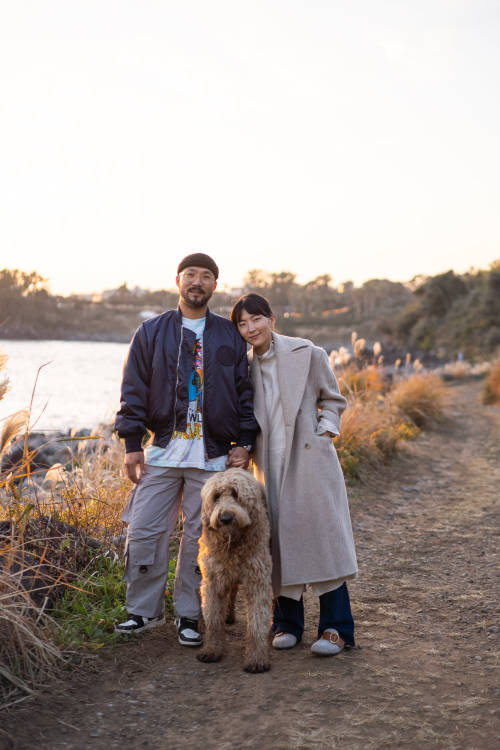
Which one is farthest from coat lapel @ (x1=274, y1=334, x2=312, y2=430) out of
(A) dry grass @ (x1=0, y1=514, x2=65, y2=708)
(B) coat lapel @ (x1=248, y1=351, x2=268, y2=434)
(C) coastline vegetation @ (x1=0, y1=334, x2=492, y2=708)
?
(A) dry grass @ (x1=0, y1=514, x2=65, y2=708)

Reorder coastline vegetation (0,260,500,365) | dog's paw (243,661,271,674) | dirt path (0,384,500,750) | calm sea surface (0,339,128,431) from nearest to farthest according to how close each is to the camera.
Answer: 1. dirt path (0,384,500,750)
2. dog's paw (243,661,271,674)
3. calm sea surface (0,339,128,431)
4. coastline vegetation (0,260,500,365)

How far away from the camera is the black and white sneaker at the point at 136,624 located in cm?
386

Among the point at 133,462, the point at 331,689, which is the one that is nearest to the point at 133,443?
the point at 133,462

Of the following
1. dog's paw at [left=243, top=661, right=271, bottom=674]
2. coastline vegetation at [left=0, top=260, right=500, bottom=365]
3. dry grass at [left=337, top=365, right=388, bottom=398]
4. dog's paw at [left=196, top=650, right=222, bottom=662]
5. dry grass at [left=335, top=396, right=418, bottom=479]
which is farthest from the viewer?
coastline vegetation at [left=0, top=260, right=500, bottom=365]

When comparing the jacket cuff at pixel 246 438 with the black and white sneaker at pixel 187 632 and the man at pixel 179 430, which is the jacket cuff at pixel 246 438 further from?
the black and white sneaker at pixel 187 632

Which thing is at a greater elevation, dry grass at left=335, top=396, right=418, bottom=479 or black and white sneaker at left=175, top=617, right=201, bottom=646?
dry grass at left=335, top=396, right=418, bottom=479

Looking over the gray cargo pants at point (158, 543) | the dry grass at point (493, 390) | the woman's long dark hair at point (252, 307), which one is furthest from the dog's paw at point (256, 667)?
the dry grass at point (493, 390)

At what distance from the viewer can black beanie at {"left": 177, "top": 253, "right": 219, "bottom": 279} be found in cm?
401

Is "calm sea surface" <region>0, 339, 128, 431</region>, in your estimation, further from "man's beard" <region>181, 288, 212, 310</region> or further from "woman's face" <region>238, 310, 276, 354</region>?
"woman's face" <region>238, 310, 276, 354</region>

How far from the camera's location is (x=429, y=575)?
17.2 ft

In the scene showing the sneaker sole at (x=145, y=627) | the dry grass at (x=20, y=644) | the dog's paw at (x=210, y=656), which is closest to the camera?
the dry grass at (x=20, y=644)

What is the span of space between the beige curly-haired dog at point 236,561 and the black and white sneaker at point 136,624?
0.48 meters

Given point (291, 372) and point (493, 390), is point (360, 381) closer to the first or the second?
point (493, 390)

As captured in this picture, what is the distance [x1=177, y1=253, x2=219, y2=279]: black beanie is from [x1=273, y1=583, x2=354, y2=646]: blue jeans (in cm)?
210
